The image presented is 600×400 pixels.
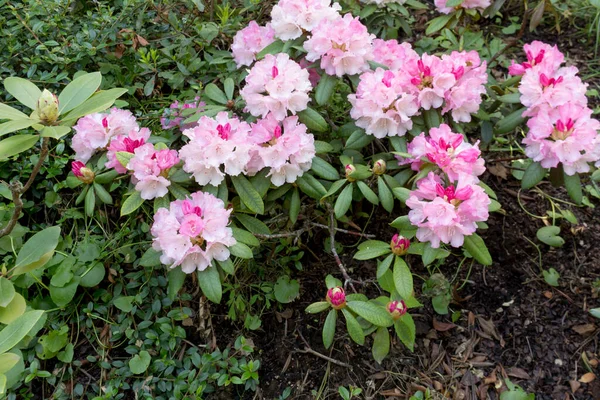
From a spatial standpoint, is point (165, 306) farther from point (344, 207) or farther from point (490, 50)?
point (490, 50)

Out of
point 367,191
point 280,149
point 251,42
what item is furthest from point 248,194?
point 251,42

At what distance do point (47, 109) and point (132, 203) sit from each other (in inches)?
18.9

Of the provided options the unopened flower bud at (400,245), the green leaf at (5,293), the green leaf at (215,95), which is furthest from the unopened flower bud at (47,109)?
the unopened flower bud at (400,245)

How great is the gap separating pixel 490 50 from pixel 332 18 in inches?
47.5

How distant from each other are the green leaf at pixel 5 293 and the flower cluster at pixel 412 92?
1.12m

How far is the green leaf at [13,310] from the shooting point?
52.5 inches

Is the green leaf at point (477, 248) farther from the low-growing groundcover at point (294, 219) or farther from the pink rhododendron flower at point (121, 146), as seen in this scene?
the pink rhododendron flower at point (121, 146)

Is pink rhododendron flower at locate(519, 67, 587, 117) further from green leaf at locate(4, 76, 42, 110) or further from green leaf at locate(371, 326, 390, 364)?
green leaf at locate(4, 76, 42, 110)

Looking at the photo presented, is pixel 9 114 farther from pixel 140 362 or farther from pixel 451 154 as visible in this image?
pixel 451 154

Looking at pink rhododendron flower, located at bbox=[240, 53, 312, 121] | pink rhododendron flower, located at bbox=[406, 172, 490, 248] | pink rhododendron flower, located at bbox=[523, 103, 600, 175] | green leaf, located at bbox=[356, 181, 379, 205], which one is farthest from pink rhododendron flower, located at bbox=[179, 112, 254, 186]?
pink rhododendron flower, located at bbox=[523, 103, 600, 175]

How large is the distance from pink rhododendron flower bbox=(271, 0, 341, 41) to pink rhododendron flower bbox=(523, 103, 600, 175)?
77 centimetres

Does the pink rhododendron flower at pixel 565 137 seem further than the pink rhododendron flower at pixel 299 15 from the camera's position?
No

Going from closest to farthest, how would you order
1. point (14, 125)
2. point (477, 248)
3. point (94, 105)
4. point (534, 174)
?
point (14, 125) → point (94, 105) → point (477, 248) → point (534, 174)

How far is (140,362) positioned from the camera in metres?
1.78
